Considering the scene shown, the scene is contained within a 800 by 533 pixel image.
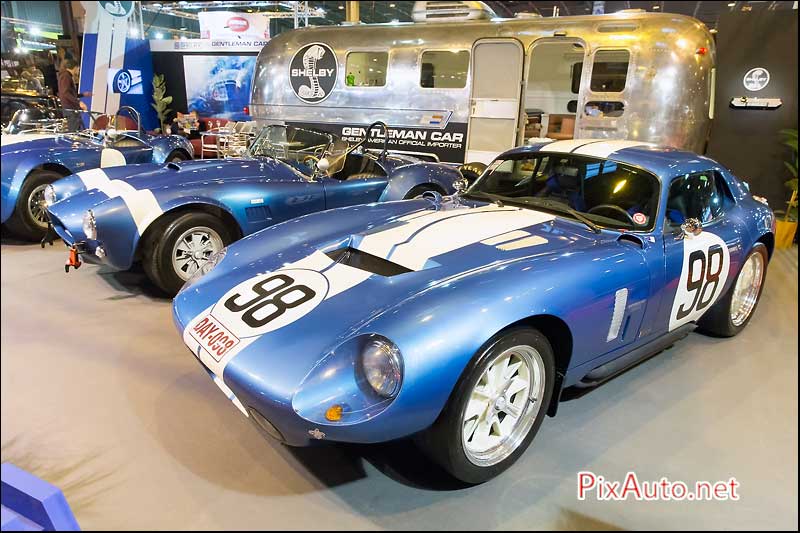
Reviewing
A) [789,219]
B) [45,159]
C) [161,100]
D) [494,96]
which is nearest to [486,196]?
[161,100]

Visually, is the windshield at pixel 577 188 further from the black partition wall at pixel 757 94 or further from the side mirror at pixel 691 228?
the black partition wall at pixel 757 94

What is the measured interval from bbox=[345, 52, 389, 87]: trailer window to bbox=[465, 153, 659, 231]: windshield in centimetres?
428

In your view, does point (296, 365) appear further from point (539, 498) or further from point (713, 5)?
point (713, 5)

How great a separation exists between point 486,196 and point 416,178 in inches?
72.4

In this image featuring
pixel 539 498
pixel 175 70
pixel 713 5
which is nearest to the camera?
pixel 539 498

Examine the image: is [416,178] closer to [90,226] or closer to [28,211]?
[90,226]

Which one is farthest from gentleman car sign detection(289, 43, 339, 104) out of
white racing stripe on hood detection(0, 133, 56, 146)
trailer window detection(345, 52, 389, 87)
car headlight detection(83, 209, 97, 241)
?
car headlight detection(83, 209, 97, 241)

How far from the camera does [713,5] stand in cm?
1622

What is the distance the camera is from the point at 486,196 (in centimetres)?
327

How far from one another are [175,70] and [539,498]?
163 inches

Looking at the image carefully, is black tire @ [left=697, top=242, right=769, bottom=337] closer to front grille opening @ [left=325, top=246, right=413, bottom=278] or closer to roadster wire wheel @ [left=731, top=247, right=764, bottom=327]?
roadster wire wheel @ [left=731, top=247, right=764, bottom=327]

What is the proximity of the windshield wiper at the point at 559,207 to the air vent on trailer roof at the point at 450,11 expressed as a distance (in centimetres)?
474

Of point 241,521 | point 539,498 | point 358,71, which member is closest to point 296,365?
Answer: point 241,521

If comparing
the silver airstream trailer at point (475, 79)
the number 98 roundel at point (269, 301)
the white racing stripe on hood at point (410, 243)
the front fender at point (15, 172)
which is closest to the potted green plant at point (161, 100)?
the front fender at point (15, 172)
